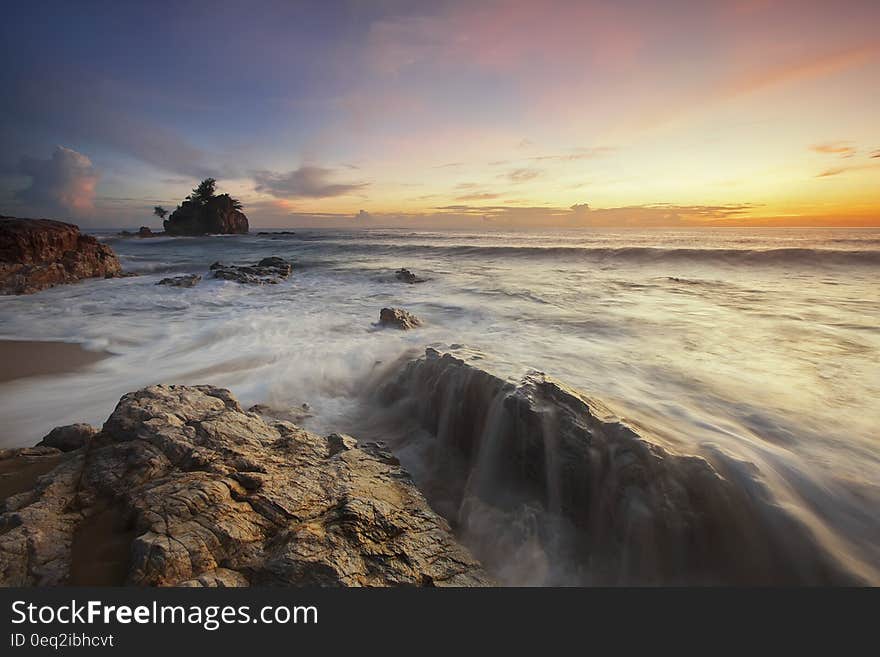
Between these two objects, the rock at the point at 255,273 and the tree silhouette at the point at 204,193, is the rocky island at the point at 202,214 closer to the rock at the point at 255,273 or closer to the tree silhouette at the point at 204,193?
the tree silhouette at the point at 204,193

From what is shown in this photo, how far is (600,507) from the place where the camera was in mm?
3627

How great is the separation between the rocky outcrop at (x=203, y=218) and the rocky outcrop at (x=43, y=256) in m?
54.2

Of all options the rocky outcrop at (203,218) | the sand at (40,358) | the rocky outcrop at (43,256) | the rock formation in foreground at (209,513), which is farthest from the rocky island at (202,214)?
the rock formation in foreground at (209,513)

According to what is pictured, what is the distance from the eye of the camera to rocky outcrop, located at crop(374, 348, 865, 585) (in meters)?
3.30

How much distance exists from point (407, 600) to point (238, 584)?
1.04 meters

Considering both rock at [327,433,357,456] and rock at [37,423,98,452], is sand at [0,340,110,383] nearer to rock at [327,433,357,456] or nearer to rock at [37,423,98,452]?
rock at [37,423,98,452]

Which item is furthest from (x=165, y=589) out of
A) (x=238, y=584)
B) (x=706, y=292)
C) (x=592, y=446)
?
(x=706, y=292)

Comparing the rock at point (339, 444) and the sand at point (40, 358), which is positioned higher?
the sand at point (40, 358)

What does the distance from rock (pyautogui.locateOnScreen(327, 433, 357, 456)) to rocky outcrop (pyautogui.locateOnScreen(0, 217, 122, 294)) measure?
16991mm

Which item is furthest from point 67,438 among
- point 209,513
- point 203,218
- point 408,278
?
point 203,218

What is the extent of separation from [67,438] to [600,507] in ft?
18.6

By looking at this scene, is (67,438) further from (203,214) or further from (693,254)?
(203,214)

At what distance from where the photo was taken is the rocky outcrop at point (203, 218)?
63.4 meters

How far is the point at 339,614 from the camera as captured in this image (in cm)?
221
